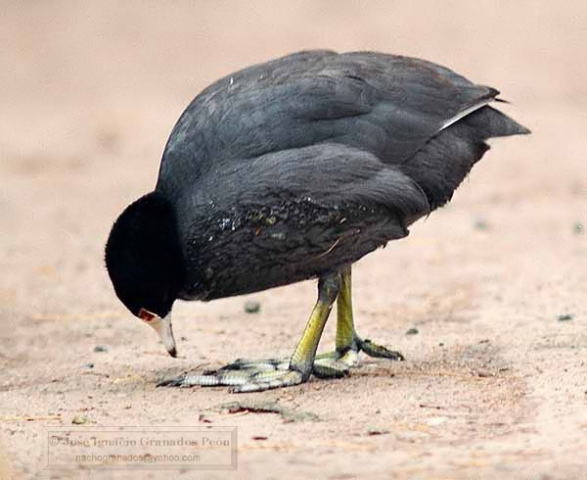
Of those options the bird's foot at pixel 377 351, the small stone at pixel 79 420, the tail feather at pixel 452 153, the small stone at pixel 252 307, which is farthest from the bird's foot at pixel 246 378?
the small stone at pixel 252 307

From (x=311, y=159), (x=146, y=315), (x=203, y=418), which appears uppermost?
(x=311, y=159)

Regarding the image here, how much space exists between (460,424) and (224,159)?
1.53 m

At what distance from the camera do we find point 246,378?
6492 millimetres

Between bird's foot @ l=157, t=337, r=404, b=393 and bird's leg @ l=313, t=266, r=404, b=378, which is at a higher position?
bird's leg @ l=313, t=266, r=404, b=378

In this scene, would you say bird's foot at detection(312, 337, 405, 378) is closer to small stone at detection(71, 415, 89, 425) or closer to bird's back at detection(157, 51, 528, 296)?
bird's back at detection(157, 51, 528, 296)

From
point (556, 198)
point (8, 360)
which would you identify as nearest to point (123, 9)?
point (556, 198)

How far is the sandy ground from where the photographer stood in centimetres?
543

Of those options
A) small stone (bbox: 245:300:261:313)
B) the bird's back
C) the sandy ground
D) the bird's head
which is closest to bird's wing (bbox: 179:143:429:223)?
the bird's back

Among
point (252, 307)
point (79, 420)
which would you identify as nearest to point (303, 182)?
point (79, 420)

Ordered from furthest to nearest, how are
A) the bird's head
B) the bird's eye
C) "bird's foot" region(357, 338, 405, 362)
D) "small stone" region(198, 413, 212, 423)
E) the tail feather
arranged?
"bird's foot" region(357, 338, 405, 362)
the tail feather
the bird's eye
the bird's head
"small stone" region(198, 413, 212, 423)

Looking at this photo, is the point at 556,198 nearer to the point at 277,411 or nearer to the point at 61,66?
the point at 277,411

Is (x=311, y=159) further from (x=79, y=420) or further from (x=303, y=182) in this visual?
(x=79, y=420)

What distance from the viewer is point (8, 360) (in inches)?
287

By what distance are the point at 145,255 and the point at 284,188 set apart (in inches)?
26.0
